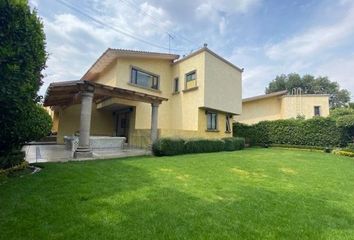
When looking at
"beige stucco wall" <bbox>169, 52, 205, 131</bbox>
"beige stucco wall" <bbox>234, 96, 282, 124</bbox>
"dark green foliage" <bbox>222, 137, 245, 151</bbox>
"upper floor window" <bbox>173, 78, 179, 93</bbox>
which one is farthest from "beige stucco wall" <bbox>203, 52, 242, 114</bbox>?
"beige stucco wall" <bbox>234, 96, 282, 124</bbox>

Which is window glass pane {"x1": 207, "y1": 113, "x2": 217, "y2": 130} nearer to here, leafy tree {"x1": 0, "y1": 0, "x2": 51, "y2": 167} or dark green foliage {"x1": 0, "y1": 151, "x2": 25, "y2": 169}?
dark green foliage {"x1": 0, "y1": 151, "x2": 25, "y2": 169}

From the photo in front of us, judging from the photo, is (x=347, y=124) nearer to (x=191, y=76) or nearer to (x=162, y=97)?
(x=191, y=76)

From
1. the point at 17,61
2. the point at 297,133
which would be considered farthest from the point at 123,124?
the point at 297,133

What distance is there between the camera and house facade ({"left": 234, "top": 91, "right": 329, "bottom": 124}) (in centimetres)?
2956

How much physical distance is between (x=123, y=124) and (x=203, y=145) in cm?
823

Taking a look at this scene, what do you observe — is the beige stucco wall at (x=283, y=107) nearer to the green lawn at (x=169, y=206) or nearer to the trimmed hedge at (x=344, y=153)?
the trimmed hedge at (x=344, y=153)

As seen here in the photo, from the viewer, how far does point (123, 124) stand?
66.7 feet

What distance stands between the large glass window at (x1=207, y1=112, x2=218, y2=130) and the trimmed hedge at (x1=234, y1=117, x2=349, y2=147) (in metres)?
A: 5.39

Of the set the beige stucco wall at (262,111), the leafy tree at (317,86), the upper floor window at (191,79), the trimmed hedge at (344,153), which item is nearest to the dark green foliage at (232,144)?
the upper floor window at (191,79)

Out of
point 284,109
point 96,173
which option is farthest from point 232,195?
point 284,109

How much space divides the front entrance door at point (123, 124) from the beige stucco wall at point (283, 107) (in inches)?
597

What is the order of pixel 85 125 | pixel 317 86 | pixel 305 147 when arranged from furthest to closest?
pixel 317 86
pixel 305 147
pixel 85 125

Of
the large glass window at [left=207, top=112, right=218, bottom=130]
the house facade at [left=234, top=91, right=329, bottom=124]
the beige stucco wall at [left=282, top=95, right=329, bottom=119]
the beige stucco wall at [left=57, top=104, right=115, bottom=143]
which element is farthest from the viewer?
the house facade at [left=234, top=91, right=329, bottom=124]

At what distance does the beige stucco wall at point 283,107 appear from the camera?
29.6 metres
